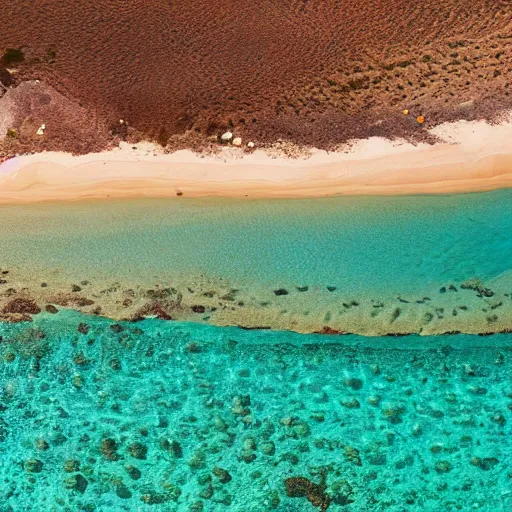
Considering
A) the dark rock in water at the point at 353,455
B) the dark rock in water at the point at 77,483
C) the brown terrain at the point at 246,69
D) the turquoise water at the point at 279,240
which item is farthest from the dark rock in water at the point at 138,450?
the brown terrain at the point at 246,69

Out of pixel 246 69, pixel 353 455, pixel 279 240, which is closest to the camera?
pixel 353 455

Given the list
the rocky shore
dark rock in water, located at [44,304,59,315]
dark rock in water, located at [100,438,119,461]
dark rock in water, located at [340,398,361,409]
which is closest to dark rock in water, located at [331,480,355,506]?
dark rock in water, located at [340,398,361,409]

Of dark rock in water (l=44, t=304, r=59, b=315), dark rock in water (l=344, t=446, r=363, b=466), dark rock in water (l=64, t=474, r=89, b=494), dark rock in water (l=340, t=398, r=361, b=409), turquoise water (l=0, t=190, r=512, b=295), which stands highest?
turquoise water (l=0, t=190, r=512, b=295)

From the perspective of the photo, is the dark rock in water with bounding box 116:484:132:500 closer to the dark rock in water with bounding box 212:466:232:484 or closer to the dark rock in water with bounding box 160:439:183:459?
the dark rock in water with bounding box 160:439:183:459

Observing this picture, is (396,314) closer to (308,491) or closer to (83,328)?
(308,491)

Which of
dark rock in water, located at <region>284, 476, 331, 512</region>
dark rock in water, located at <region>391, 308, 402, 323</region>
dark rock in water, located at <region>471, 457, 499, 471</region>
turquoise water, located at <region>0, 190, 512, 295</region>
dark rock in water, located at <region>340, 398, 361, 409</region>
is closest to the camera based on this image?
dark rock in water, located at <region>284, 476, 331, 512</region>

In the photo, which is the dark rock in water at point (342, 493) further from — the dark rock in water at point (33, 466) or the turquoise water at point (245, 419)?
the dark rock in water at point (33, 466)

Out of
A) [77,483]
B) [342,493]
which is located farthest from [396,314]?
[77,483]

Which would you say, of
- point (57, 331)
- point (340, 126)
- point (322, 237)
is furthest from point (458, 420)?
point (57, 331)
